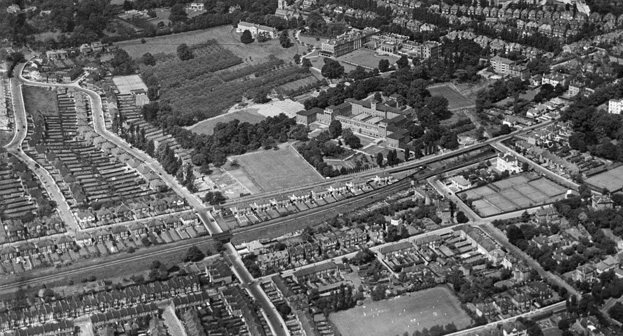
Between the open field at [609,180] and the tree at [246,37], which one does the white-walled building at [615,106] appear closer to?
the open field at [609,180]

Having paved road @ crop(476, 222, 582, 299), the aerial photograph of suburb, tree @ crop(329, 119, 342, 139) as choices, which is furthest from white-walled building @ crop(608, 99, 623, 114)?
paved road @ crop(476, 222, 582, 299)

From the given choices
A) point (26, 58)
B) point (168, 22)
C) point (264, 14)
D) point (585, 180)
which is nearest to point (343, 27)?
point (264, 14)

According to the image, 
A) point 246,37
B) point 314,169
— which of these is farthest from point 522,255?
point 246,37

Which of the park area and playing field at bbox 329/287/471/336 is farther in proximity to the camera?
the park area

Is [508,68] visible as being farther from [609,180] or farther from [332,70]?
[609,180]

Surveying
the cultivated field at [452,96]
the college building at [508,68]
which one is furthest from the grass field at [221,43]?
the college building at [508,68]

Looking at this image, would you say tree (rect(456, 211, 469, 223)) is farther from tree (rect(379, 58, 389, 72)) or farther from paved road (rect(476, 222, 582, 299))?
tree (rect(379, 58, 389, 72))

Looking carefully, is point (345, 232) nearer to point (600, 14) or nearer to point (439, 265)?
point (439, 265)
